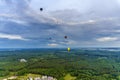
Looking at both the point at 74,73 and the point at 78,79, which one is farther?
the point at 74,73

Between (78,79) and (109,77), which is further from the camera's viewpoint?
(109,77)

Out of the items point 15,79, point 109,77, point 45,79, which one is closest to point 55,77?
point 45,79

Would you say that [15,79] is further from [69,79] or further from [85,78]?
[85,78]

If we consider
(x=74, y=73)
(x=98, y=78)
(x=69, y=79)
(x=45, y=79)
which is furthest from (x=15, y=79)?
(x=98, y=78)

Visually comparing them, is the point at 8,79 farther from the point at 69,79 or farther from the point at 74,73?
the point at 74,73

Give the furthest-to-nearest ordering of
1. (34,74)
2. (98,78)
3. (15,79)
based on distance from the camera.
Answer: (34,74) → (98,78) → (15,79)

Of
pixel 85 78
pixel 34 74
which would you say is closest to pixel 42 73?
pixel 34 74

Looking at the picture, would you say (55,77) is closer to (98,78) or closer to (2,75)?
(98,78)

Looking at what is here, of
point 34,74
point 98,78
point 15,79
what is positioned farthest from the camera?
point 34,74
